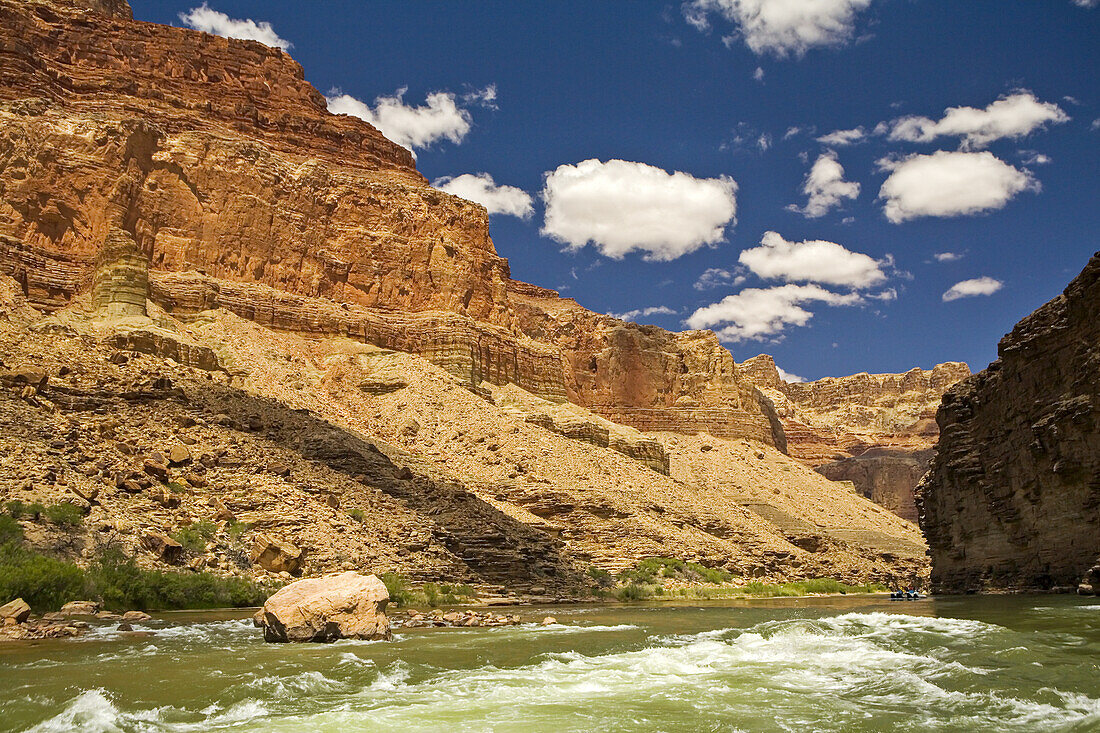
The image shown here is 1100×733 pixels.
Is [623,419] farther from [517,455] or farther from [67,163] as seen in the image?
[67,163]

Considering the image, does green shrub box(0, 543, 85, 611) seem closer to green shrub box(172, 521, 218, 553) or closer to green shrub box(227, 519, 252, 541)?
green shrub box(172, 521, 218, 553)

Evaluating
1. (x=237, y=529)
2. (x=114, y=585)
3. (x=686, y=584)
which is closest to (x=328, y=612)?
(x=114, y=585)

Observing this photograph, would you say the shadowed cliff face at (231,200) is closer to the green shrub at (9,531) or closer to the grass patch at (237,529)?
the grass patch at (237,529)

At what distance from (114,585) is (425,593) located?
10966 millimetres

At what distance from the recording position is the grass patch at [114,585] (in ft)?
71.2

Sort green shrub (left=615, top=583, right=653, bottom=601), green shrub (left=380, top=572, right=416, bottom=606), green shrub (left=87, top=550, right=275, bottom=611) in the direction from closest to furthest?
1. green shrub (left=87, top=550, right=275, bottom=611)
2. green shrub (left=380, top=572, right=416, bottom=606)
3. green shrub (left=615, top=583, right=653, bottom=601)

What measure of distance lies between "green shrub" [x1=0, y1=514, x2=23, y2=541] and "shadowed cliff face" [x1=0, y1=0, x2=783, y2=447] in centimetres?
3095

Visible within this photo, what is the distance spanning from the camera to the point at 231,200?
66812 millimetres

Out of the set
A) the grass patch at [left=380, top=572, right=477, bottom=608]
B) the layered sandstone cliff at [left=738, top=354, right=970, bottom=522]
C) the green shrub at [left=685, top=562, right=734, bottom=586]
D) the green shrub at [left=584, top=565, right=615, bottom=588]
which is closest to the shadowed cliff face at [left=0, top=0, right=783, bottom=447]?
the green shrub at [left=685, top=562, right=734, bottom=586]

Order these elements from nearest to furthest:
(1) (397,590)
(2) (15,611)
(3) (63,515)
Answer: (2) (15,611) → (3) (63,515) → (1) (397,590)

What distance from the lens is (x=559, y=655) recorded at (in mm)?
17766

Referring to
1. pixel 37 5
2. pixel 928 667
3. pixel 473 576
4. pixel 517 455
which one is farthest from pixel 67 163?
pixel 928 667

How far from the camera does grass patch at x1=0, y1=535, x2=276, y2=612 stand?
2170 cm

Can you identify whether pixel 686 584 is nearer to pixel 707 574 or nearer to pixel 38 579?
pixel 707 574
